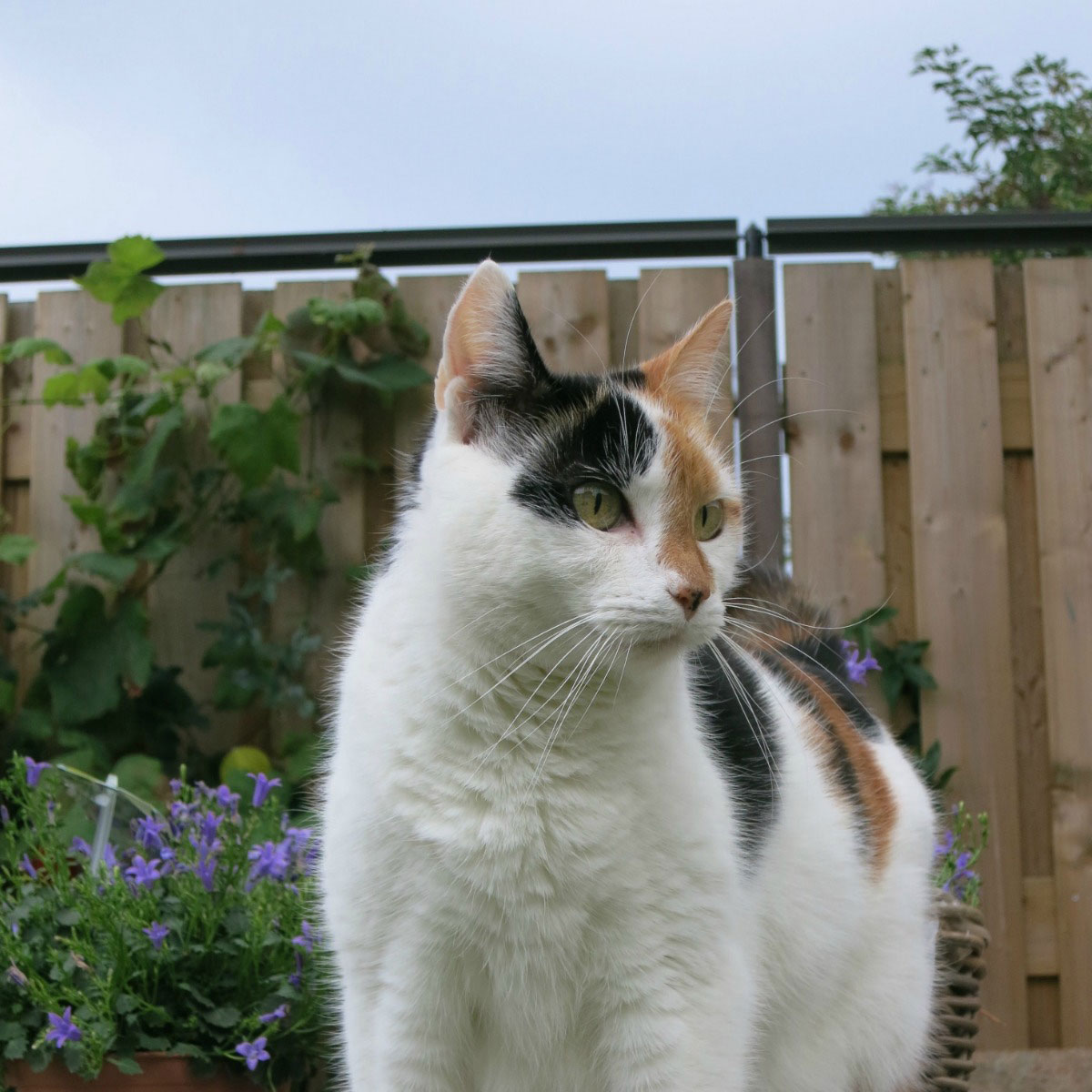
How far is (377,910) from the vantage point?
1.42 m

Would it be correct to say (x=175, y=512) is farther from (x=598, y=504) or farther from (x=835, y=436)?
(x=598, y=504)

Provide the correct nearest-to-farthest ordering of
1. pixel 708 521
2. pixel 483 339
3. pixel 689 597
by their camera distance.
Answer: pixel 689 597 < pixel 483 339 < pixel 708 521

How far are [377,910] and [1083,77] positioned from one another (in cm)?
411

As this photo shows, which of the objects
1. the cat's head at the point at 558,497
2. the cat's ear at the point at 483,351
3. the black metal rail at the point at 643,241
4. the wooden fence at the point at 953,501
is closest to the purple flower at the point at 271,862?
the cat's head at the point at 558,497

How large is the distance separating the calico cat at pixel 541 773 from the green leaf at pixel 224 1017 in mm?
423

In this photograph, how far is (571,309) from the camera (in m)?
3.32

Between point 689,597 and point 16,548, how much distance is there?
2.50 metres

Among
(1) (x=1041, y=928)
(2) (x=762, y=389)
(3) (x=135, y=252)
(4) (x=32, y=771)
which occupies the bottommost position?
(1) (x=1041, y=928)

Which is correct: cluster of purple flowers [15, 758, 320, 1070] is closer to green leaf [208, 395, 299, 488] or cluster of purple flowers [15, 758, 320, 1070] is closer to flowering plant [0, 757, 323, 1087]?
flowering plant [0, 757, 323, 1087]

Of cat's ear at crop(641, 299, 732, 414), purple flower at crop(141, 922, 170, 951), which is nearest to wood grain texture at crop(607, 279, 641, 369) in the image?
cat's ear at crop(641, 299, 732, 414)

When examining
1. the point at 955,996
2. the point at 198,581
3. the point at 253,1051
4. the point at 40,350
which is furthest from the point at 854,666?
the point at 40,350

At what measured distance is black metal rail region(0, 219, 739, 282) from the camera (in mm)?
3326

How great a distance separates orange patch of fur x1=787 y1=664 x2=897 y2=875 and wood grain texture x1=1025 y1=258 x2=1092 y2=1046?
1.34 metres

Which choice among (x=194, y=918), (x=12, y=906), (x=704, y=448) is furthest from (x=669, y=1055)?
(x=12, y=906)
